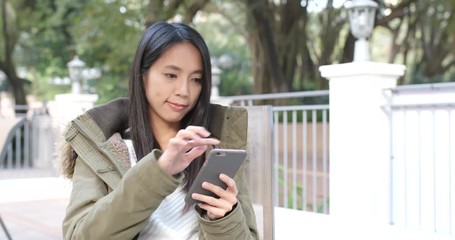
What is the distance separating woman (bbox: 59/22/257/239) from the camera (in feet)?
3.87

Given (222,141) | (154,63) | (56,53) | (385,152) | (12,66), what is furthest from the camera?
(56,53)

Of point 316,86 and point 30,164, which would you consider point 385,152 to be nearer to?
Answer: point 30,164

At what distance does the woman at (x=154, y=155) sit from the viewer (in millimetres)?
1181

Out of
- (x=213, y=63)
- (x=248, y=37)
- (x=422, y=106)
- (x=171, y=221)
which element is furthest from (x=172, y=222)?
(x=248, y=37)

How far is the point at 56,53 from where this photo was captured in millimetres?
16906

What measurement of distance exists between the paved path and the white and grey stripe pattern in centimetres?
295

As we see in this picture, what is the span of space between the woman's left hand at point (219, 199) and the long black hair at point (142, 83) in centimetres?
24

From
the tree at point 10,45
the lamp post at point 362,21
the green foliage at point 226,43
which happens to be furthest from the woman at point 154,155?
the green foliage at point 226,43

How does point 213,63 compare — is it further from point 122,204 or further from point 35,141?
point 122,204

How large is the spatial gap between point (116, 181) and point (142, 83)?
Result: 0.84 ft

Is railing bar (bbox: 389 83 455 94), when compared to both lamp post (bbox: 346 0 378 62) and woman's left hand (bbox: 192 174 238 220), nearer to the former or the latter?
lamp post (bbox: 346 0 378 62)

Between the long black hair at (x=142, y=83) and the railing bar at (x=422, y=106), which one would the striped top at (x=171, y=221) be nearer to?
the long black hair at (x=142, y=83)

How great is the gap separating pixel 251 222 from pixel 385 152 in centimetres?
328

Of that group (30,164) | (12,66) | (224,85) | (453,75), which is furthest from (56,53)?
(453,75)
